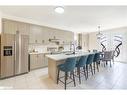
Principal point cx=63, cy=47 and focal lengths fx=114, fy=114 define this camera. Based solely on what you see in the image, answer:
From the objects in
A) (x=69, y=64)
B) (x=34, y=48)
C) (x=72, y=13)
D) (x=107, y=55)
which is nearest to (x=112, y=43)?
(x=107, y=55)

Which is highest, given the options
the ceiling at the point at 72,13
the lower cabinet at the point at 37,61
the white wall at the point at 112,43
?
the ceiling at the point at 72,13

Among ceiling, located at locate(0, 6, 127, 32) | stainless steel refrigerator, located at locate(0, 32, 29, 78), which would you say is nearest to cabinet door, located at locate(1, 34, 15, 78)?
stainless steel refrigerator, located at locate(0, 32, 29, 78)

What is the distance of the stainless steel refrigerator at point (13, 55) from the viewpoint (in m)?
4.26

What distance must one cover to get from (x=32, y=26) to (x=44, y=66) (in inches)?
89.5

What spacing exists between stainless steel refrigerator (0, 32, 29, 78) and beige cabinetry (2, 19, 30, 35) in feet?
1.44

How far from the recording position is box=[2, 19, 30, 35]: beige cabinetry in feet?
15.5

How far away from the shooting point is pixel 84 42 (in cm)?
1123

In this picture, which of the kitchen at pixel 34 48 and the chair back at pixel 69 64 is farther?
the kitchen at pixel 34 48

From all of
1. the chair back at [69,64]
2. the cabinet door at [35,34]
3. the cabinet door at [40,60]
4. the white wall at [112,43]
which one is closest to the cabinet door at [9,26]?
the cabinet door at [35,34]

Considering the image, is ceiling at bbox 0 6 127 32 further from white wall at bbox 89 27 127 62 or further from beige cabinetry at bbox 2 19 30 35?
white wall at bbox 89 27 127 62

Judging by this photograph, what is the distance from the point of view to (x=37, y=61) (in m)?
5.94

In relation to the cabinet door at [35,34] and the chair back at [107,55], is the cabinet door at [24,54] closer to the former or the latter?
the cabinet door at [35,34]

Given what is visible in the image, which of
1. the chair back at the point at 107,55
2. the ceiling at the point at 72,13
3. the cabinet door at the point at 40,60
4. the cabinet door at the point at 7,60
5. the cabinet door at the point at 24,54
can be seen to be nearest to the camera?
the ceiling at the point at 72,13
